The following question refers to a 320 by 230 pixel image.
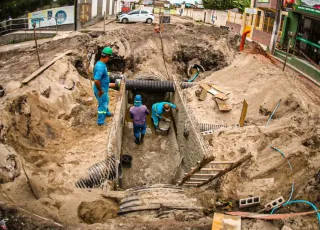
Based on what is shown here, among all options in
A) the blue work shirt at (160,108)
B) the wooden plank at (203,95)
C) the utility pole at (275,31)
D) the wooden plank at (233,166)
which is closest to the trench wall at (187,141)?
the blue work shirt at (160,108)

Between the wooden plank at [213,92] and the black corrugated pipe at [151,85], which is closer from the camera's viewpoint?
the wooden plank at [213,92]

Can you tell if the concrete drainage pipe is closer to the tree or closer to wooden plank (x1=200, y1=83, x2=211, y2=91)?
wooden plank (x1=200, y1=83, x2=211, y2=91)

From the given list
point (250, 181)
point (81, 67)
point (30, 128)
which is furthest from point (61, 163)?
point (81, 67)

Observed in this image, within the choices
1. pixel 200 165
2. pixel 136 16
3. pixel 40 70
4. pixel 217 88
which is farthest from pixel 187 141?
pixel 136 16

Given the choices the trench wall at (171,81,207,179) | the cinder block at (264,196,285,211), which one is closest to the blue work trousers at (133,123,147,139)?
the trench wall at (171,81,207,179)

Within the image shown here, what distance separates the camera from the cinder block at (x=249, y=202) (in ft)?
18.0

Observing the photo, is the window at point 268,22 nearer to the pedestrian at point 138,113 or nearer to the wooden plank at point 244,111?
the wooden plank at point 244,111

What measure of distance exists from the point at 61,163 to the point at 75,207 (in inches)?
58.6

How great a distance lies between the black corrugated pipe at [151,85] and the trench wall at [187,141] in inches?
45.1

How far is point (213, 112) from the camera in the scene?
34.9 feet

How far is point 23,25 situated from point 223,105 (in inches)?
494

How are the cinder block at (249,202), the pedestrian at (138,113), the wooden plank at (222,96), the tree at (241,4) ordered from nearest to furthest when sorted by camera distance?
the cinder block at (249,202)
the pedestrian at (138,113)
the wooden plank at (222,96)
the tree at (241,4)

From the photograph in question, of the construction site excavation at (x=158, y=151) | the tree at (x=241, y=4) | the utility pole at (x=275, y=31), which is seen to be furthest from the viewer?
the tree at (x=241, y=4)

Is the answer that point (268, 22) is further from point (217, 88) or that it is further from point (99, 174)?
point (99, 174)
